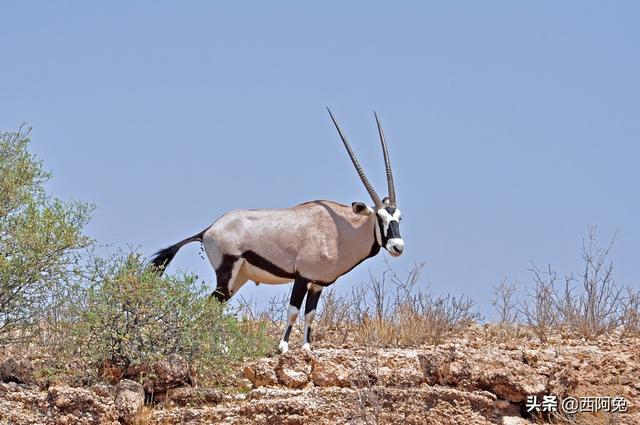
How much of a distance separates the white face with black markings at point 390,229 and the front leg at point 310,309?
964 mm

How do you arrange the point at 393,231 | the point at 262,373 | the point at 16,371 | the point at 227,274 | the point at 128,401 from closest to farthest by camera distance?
the point at 128,401, the point at 16,371, the point at 262,373, the point at 227,274, the point at 393,231

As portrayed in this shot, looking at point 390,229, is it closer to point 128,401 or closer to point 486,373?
point 486,373

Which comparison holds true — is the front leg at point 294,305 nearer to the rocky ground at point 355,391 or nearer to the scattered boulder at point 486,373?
the rocky ground at point 355,391

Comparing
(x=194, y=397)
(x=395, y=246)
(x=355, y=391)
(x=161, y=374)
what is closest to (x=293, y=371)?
(x=355, y=391)

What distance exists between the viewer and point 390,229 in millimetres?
13508

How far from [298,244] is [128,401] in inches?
165

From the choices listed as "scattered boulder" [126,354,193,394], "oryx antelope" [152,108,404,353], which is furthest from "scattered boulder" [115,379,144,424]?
"oryx antelope" [152,108,404,353]

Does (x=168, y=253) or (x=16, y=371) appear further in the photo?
(x=168, y=253)

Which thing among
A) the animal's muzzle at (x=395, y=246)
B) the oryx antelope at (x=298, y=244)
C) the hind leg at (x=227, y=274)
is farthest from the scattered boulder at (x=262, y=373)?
the animal's muzzle at (x=395, y=246)

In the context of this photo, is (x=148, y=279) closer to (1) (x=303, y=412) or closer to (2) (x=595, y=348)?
(1) (x=303, y=412)

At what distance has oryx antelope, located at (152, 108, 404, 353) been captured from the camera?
13.2 m

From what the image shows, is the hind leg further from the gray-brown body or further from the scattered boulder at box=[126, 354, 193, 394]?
the scattered boulder at box=[126, 354, 193, 394]

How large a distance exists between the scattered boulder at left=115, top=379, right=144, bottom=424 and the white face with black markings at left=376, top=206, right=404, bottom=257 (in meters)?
4.51

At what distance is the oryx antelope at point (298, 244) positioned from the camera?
1322 cm
